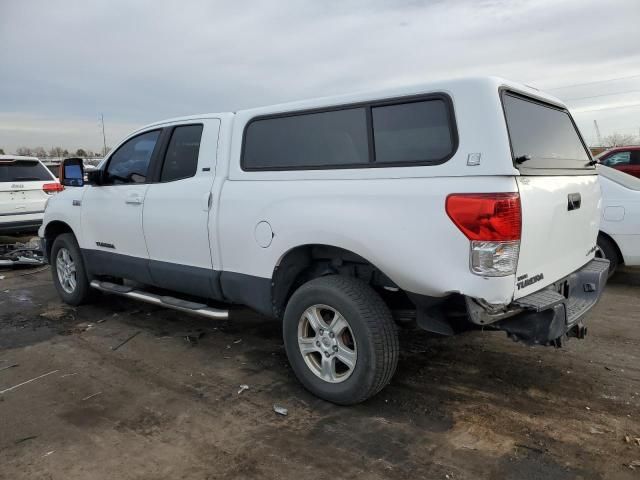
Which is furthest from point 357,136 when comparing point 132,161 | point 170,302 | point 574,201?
point 132,161

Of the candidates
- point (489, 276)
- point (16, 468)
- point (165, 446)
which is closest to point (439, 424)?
point (489, 276)

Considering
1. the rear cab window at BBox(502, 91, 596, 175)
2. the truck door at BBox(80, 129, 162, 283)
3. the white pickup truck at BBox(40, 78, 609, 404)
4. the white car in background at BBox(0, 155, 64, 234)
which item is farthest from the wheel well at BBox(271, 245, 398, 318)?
the white car in background at BBox(0, 155, 64, 234)

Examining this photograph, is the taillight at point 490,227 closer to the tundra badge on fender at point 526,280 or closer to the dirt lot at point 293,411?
the tundra badge on fender at point 526,280

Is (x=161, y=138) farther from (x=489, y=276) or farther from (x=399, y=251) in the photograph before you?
(x=489, y=276)

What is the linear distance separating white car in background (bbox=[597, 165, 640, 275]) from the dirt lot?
122 centimetres

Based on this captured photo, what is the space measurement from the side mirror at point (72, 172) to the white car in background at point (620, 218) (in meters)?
5.76

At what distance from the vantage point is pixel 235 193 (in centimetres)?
388

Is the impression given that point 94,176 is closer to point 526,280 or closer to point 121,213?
point 121,213

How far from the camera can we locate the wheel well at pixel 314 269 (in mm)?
3439

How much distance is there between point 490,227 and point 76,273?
4.70 metres

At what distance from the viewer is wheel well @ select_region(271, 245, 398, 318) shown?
344cm

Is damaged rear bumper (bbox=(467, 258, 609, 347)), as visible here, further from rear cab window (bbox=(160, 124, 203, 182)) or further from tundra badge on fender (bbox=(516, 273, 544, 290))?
rear cab window (bbox=(160, 124, 203, 182))

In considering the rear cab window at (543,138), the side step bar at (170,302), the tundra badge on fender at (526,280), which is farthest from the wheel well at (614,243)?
the side step bar at (170,302)

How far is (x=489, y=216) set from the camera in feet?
8.78
